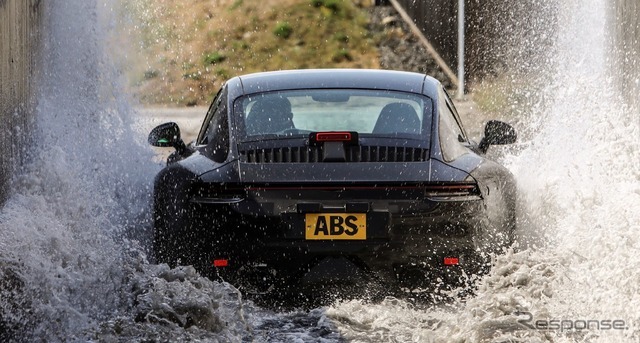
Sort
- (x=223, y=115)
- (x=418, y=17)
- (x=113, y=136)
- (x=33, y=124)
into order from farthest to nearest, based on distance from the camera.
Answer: (x=418, y=17)
(x=113, y=136)
(x=33, y=124)
(x=223, y=115)

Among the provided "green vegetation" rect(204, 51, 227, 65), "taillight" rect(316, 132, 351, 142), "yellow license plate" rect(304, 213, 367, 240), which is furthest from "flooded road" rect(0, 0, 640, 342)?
"green vegetation" rect(204, 51, 227, 65)

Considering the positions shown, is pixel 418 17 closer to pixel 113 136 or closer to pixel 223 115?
pixel 113 136

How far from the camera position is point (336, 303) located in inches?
306

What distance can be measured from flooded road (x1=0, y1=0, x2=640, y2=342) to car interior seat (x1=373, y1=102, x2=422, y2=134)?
0.97 meters

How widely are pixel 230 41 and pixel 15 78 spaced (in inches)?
1120

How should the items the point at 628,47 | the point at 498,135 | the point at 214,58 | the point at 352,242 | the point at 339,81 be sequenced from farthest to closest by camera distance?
the point at 214,58 < the point at 628,47 < the point at 498,135 < the point at 339,81 < the point at 352,242

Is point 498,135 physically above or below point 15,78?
below

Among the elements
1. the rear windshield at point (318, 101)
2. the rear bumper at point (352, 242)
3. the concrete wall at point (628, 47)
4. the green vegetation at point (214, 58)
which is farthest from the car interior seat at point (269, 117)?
the green vegetation at point (214, 58)

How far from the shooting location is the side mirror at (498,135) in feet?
29.8

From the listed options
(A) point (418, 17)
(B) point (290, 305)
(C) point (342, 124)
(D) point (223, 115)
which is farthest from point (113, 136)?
(A) point (418, 17)

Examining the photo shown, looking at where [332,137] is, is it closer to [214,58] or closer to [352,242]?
[352,242]

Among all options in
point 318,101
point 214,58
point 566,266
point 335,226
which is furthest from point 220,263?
point 214,58

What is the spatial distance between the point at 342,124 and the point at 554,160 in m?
1.89

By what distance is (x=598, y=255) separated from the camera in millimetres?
7867
